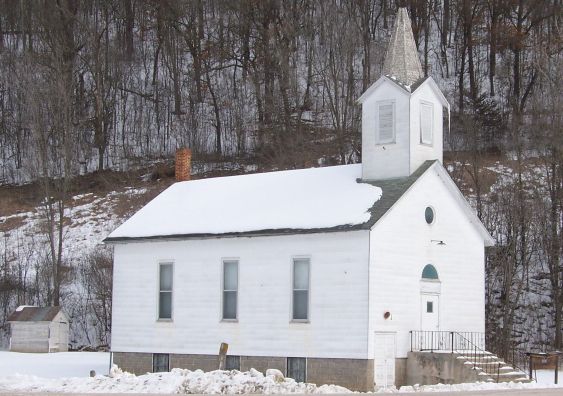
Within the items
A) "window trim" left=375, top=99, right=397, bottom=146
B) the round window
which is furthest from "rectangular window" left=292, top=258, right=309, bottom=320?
"window trim" left=375, top=99, right=397, bottom=146

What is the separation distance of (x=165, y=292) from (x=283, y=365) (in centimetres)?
618

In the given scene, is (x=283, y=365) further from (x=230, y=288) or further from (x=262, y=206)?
(x=262, y=206)

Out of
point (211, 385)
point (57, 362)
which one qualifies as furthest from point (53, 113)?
point (211, 385)

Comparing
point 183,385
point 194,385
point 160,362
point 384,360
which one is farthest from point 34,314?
point 384,360

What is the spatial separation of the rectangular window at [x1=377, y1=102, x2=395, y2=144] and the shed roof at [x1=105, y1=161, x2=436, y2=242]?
1517mm

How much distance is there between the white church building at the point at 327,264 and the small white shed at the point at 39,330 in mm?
13557

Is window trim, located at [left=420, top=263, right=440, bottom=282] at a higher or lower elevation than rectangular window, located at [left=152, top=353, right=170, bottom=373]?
higher

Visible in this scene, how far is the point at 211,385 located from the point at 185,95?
5080cm

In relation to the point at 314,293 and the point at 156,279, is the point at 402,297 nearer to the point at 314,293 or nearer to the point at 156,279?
the point at 314,293

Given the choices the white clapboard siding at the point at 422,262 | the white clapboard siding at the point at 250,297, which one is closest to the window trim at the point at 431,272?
the white clapboard siding at the point at 422,262

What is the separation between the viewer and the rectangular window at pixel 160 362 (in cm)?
3644

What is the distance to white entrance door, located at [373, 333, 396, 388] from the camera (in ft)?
102

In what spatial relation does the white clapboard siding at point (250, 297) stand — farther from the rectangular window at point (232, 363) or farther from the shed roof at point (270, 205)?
the shed roof at point (270, 205)

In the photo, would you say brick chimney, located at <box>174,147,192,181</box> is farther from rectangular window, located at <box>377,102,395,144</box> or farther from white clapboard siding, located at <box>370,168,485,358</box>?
white clapboard siding, located at <box>370,168,485,358</box>
